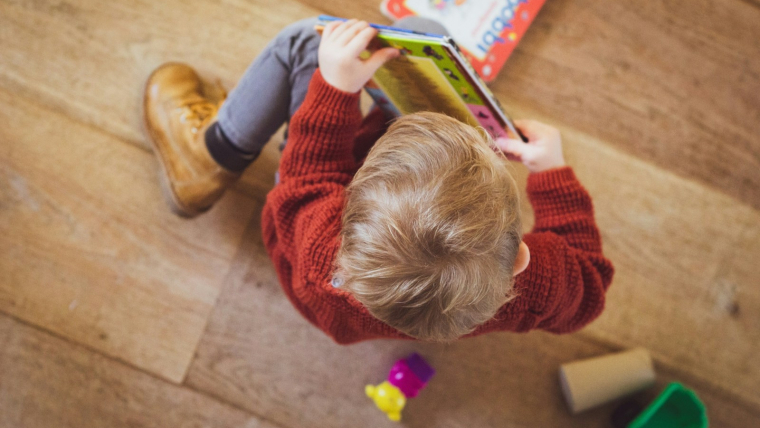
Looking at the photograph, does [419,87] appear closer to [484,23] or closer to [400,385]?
[484,23]

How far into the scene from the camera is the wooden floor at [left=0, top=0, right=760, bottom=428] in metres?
0.77

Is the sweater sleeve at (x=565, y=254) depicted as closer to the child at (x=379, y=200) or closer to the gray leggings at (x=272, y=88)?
the child at (x=379, y=200)

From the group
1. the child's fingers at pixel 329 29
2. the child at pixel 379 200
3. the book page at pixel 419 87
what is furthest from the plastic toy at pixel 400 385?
the child's fingers at pixel 329 29

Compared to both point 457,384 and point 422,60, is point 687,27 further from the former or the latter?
point 457,384

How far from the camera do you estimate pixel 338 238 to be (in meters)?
0.45

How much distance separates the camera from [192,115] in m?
0.75

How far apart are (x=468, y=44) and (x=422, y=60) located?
0.32 m

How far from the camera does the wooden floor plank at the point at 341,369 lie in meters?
0.78

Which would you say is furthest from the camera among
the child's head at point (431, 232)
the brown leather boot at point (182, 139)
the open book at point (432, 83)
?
the brown leather boot at point (182, 139)

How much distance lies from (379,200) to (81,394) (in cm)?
68

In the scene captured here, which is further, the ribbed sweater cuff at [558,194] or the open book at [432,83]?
the ribbed sweater cuff at [558,194]

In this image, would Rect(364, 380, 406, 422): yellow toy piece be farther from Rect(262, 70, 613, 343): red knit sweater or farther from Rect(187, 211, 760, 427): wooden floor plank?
Rect(262, 70, 613, 343): red knit sweater

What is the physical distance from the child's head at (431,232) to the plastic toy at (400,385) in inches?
14.5

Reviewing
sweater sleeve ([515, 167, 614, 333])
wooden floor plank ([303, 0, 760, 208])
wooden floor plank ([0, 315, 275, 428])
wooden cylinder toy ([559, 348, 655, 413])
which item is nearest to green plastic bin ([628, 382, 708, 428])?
wooden cylinder toy ([559, 348, 655, 413])
